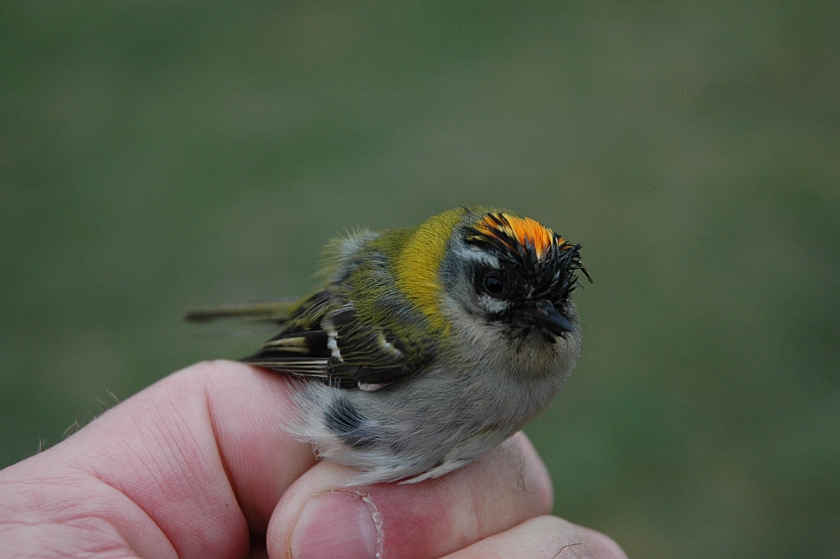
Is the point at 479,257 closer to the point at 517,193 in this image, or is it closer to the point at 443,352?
the point at 443,352

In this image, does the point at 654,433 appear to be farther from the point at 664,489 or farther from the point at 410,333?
the point at 410,333

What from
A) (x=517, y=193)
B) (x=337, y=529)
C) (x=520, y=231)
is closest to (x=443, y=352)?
(x=520, y=231)

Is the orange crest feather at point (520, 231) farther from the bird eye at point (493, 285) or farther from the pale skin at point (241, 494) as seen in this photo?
the pale skin at point (241, 494)

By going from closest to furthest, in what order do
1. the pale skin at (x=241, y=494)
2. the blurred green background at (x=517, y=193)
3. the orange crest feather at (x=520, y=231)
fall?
the pale skin at (x=241, y=494) < the orange crest feather at (x=520, y=231) < the blurred green background at (x=517, y=193)

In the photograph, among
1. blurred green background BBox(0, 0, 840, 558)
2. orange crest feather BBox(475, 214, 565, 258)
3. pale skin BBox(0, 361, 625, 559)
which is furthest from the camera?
blurred green background BBox(0, 0, 840, 558)

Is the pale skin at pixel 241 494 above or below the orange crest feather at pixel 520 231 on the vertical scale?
below

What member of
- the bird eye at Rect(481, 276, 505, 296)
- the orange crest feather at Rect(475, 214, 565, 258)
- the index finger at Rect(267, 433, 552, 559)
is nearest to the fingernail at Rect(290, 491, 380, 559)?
the index finger at Rect(267, 433, 552, 559)

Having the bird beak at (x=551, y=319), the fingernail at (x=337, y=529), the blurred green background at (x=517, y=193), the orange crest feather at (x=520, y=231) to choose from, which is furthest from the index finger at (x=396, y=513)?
the blurred green background at (x=517, y=193)

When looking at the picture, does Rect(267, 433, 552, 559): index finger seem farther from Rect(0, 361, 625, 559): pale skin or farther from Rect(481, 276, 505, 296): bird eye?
Rect(481, 276, 505, 296): bird eye
